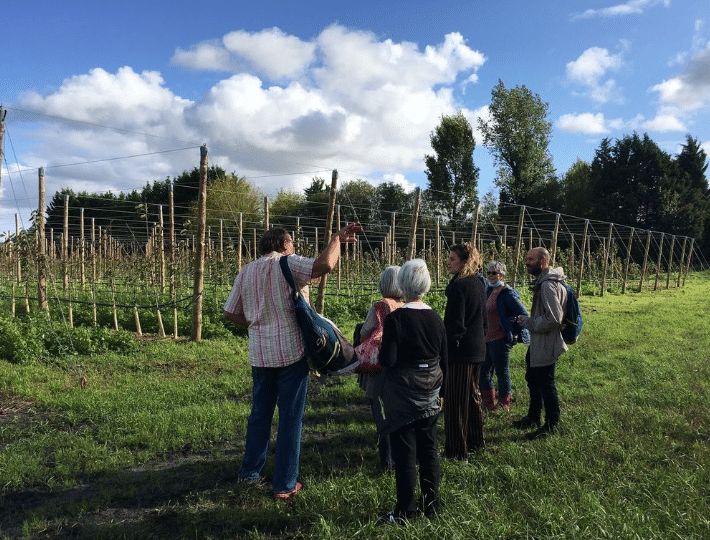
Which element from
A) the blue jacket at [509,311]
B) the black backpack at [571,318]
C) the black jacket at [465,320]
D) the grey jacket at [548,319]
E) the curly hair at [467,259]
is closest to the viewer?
the black jacket at [465,320]

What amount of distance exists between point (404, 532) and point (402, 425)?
1.84 ft

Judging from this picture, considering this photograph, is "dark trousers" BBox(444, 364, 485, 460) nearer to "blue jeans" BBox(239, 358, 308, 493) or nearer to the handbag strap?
"blue jeans" BBox(239, 358, 308, 493)

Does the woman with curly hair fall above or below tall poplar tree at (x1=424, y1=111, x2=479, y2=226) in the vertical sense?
below

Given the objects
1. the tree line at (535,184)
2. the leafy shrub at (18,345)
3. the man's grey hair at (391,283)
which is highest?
the tree line at (535,184)

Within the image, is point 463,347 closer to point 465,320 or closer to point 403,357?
point 465,320

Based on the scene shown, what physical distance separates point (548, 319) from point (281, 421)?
8.05 feet

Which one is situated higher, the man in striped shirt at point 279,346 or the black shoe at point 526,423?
the man in striped shirt at point 279,346

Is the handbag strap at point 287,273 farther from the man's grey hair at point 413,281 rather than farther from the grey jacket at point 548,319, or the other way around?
the grey jacket at point 548,319

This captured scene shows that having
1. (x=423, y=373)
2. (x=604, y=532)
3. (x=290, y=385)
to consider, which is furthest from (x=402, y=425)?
(x=604, y=532)

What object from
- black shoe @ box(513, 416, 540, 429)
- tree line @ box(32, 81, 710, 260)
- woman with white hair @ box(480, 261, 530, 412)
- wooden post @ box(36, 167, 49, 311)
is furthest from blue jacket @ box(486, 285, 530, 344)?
tree line @ box(32, 81, 710, 260)

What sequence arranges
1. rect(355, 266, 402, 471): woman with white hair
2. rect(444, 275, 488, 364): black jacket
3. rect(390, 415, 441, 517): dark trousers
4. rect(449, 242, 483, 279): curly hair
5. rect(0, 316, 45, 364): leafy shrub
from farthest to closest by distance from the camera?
rect(0, 316, 45, 364): leafy shrub → rect(449, 242, 483, 279): curly hair → rect(444, 275, 488, 364): black jacket → rect(355, 266, 402, 471): woman with white hair → rect(390, 415, 441, 517): dark trousers

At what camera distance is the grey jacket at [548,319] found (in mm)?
4559

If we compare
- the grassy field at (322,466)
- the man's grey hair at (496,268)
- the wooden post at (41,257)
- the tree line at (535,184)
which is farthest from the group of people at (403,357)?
the tree line at (535,184)

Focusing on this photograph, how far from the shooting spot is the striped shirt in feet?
11.3
